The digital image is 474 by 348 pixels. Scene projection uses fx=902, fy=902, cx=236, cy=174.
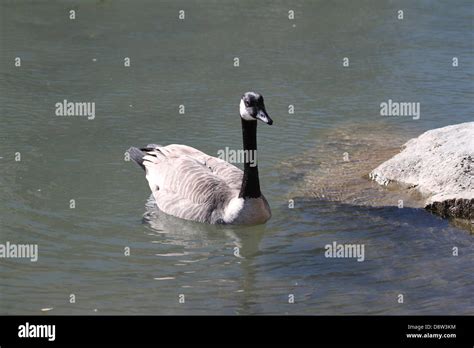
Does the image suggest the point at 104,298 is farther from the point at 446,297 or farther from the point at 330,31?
the point at 330,31

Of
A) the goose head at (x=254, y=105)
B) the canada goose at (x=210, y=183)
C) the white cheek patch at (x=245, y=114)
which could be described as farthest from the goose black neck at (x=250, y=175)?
the goose head at (x=254, y=105)

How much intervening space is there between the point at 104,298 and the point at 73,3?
46.0ft

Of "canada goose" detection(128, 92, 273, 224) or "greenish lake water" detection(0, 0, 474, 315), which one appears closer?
"greenish lake water" detection(0, 0, 474, 315)

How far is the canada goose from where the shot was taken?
10.9 m

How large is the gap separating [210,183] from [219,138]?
267cm

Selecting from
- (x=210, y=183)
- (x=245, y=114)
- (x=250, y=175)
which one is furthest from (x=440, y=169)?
(x=210, y=183)

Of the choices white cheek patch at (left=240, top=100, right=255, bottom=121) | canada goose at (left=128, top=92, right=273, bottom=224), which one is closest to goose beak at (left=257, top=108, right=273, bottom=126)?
canada goose at (left=128, top=92, right=273, bottom=224)

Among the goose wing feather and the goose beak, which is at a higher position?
the goose beak

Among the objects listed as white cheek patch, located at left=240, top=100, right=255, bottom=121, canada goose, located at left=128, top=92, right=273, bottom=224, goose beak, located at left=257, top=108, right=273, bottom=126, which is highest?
white cheek patch, located at left=240, top=100, right=255, bottom=121

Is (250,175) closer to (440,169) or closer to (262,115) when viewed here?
(262,115)

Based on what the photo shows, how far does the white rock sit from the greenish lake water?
1.16ft

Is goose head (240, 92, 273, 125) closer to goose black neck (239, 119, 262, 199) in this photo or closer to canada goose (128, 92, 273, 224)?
canada goose (128, 92, 273, 224)

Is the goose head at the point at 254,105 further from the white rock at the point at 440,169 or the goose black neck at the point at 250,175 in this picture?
the white rock at the point at 440,169

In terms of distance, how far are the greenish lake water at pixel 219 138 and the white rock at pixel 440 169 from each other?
1.16 ft
